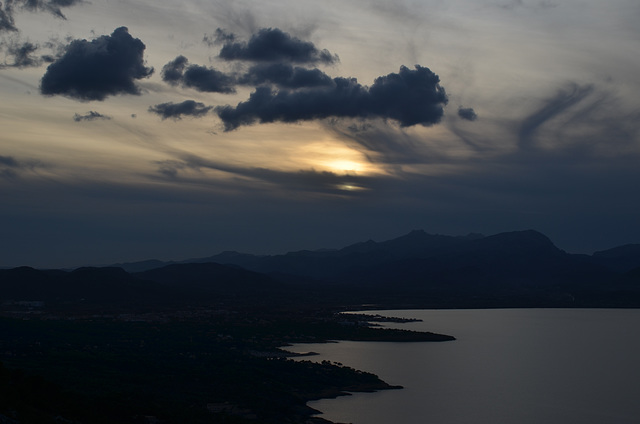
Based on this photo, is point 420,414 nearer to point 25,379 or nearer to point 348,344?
point 25,379

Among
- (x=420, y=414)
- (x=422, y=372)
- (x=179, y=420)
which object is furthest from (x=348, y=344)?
(x=179, y=420)

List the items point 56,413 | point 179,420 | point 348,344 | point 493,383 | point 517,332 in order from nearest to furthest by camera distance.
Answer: point 56,413 < point 179,420 < point 493,383 < point 348,344 < point 517,332

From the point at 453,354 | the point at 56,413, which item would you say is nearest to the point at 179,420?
the point at 56,413

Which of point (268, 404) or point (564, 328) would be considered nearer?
point (268, 404)

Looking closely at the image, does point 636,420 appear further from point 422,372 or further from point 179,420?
point 179,420

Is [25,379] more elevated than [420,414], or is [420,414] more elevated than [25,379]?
[25,379]

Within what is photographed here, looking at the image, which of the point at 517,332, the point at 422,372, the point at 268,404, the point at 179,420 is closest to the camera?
the point at 179,420
